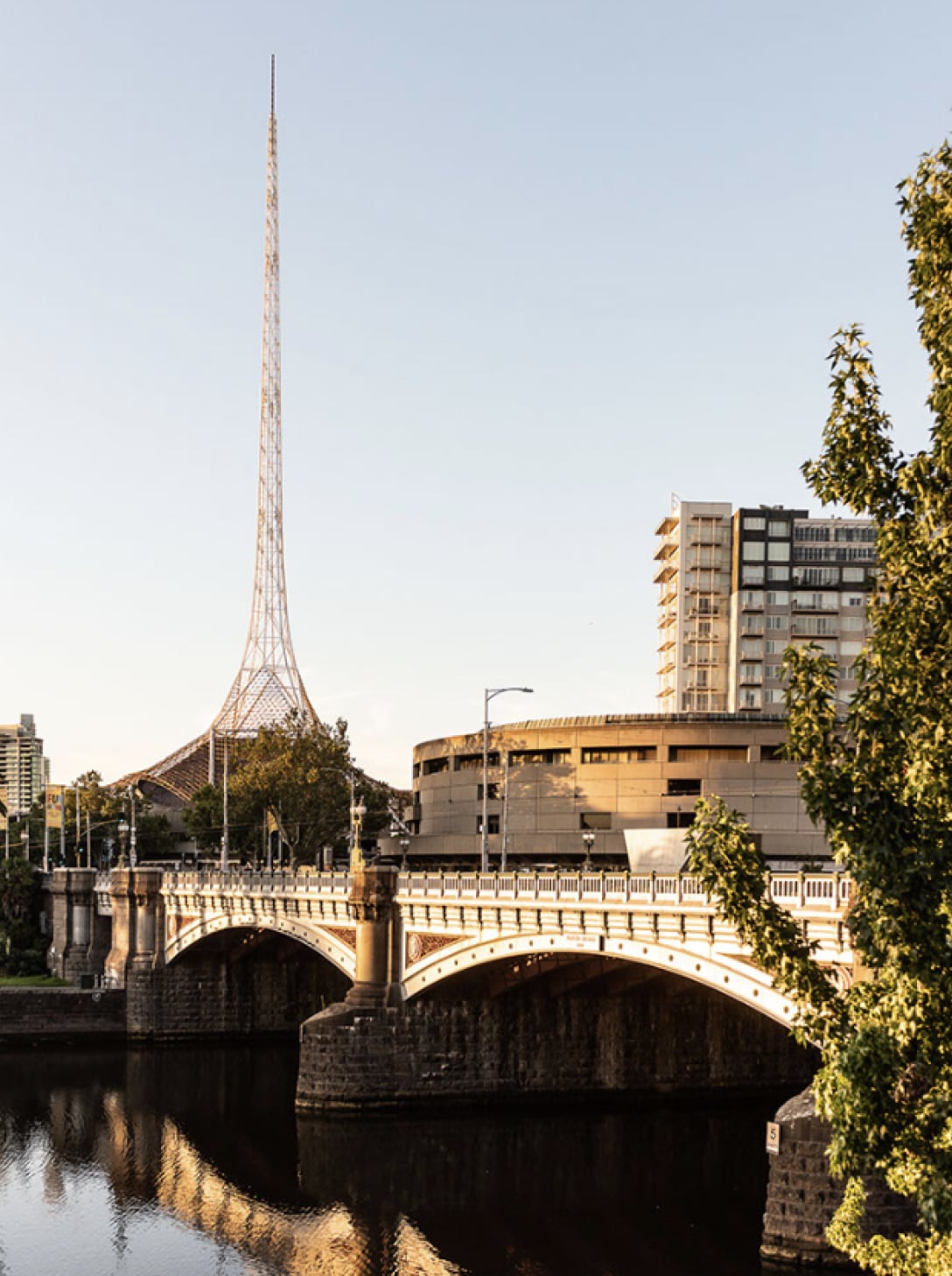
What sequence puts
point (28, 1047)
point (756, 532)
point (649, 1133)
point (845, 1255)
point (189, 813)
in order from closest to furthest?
point (845, 1255) → point (649, 1133) → point (28, 1047) → point (189, 813) → point (756, 532)

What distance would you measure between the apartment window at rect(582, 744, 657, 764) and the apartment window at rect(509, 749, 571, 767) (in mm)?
1788

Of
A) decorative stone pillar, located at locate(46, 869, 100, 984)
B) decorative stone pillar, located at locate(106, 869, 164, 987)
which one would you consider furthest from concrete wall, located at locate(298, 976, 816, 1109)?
decorative stone pillar, located at locate(46, 869, 100, 984)

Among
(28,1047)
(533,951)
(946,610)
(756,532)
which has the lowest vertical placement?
(28,1047)

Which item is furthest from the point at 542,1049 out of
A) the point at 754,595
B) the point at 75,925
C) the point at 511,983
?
the point at 754,595

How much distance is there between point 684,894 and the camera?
4619cm

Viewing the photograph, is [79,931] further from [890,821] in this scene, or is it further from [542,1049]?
[890,821]

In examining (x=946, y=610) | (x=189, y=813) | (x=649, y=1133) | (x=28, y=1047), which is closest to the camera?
(x=946, y=610)

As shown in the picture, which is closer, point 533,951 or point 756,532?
point 533,951

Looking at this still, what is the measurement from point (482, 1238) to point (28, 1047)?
44923 mm

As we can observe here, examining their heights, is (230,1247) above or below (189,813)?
below

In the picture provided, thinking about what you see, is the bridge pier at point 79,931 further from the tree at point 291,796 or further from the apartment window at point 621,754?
the apartment window at point 621,754

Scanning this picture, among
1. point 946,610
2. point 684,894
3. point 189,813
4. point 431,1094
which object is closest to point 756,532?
point 189,813

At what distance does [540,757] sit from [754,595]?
43560mm

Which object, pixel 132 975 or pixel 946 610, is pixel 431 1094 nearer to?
pixel 132 975
